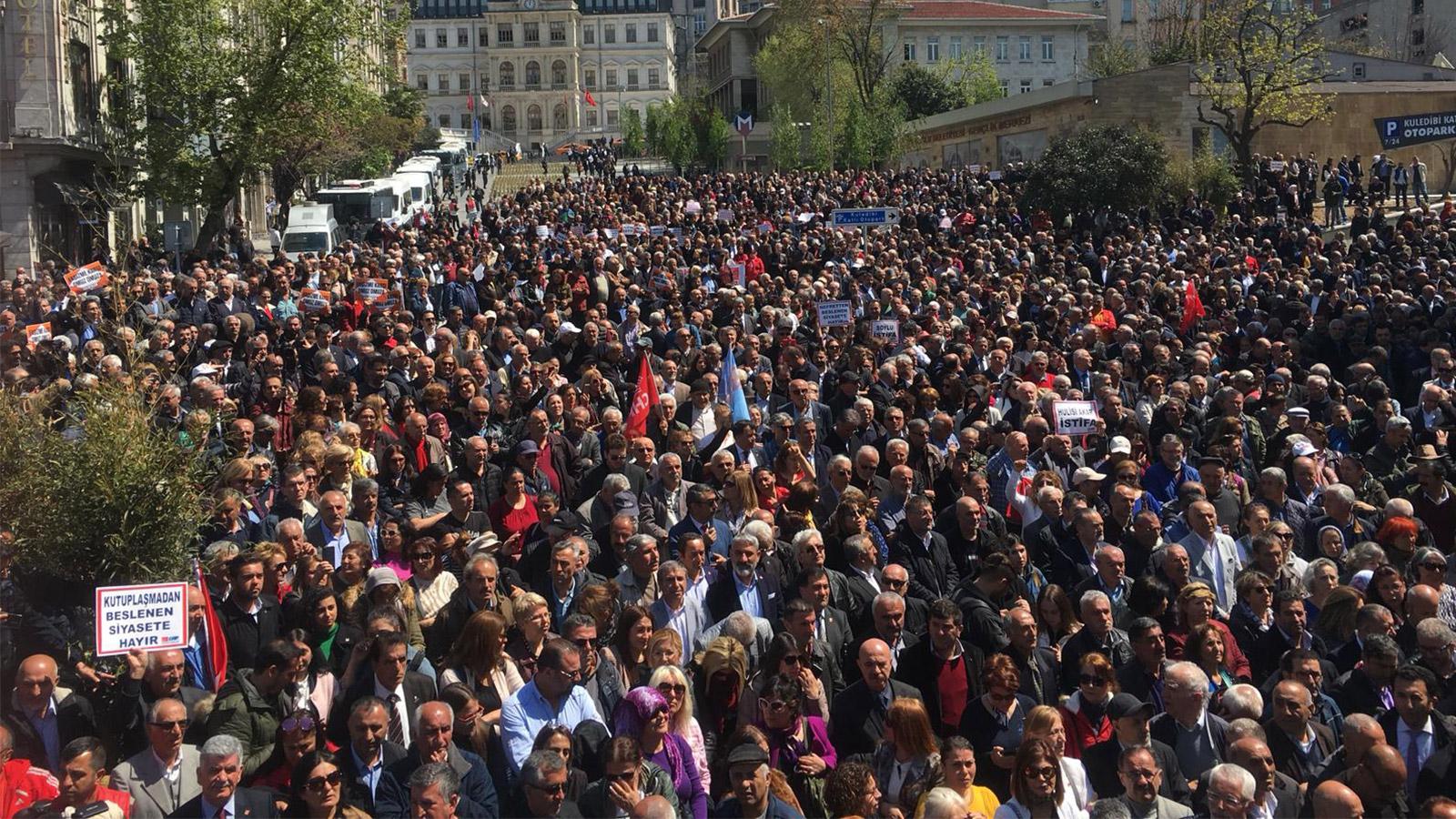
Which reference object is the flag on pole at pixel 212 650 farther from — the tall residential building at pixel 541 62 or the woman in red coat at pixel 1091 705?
the tall residential building at pixel 541 62

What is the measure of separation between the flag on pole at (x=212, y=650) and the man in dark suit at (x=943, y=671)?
131 inches

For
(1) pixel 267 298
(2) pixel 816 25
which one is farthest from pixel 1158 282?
(2) pixel 816 25

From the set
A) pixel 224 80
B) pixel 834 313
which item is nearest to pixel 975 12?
pixel 224 80

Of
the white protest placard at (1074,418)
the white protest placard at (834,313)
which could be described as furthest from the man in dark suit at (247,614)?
the white protest placard at (834,313)

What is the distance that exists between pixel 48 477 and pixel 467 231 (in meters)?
24.4

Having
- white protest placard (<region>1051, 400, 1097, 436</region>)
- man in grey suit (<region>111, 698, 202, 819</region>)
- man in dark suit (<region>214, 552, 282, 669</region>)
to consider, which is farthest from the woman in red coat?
white protest placard (<region>1051, 400, 1097, 436</region>)

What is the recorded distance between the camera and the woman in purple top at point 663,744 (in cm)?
641

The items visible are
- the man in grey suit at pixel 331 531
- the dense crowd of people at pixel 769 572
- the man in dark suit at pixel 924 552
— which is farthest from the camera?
the man in dark suit at pixel 924 552

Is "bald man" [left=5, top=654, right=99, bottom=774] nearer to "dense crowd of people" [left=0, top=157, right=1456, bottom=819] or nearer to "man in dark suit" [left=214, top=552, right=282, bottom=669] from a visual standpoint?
"dense crowd of people" [left=0, top=157, right=1456, bottom=819]

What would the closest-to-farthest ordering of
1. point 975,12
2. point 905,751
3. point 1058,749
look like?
point 1058,749, point 905,751, point 975,12

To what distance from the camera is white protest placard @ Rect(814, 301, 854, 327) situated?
17.0m

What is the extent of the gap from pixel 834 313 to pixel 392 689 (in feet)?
35.3

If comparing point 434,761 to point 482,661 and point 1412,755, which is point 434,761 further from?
point 1412,755

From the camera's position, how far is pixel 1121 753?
637 cm
